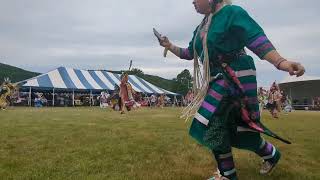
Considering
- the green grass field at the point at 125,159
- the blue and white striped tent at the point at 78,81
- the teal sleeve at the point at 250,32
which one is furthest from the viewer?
the blue and white striped tent at the point at 78,81

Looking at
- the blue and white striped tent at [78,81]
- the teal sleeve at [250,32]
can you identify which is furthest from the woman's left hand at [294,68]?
the blue and white striped tent at [78,81]

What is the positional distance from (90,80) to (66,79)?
2.60 meters


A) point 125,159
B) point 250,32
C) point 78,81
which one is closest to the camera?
point 250,32

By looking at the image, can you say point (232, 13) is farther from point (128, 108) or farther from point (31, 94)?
point (31, 94)

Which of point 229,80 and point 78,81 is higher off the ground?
point 78,81

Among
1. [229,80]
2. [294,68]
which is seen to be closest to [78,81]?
[229,80]

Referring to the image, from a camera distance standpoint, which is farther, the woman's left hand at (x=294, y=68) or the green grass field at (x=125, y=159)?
the green grass field at (x=125, y=159)

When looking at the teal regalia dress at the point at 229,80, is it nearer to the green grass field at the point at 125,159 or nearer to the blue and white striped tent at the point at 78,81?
the green grass field at the point at 125,159

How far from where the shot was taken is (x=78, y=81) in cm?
4194

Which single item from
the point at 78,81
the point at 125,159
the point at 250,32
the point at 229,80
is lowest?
the point at 125,159

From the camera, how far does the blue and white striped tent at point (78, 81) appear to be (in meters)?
39.0

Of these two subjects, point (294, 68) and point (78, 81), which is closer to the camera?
point (294, 68)

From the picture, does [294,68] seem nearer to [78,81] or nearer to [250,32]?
[250,32]

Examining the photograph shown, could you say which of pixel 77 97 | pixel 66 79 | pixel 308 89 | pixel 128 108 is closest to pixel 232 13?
pixel 128 108
